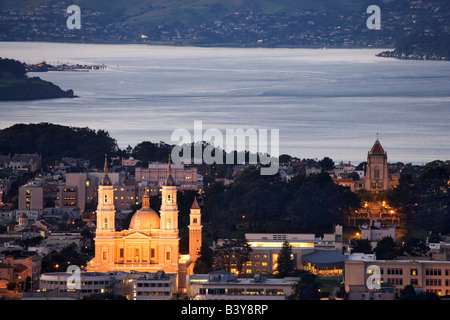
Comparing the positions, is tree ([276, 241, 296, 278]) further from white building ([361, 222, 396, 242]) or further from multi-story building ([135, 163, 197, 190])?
multi-story building ([135, 163, 197, 190])

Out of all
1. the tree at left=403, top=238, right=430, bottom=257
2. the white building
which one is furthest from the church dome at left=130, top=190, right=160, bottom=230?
the white building

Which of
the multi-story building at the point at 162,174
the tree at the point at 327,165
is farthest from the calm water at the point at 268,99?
the multi-story building at the point at 162,174

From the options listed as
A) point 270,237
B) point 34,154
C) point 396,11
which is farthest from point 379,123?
point 396,11

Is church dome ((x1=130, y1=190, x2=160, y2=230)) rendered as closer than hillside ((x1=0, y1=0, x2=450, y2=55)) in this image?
Yes

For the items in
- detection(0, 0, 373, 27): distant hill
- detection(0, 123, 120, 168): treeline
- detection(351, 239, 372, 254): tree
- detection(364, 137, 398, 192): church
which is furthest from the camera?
detection(0, 0, 373, 27): distant hill

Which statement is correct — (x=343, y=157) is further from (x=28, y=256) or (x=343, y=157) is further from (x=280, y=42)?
(x=280, y=42)
